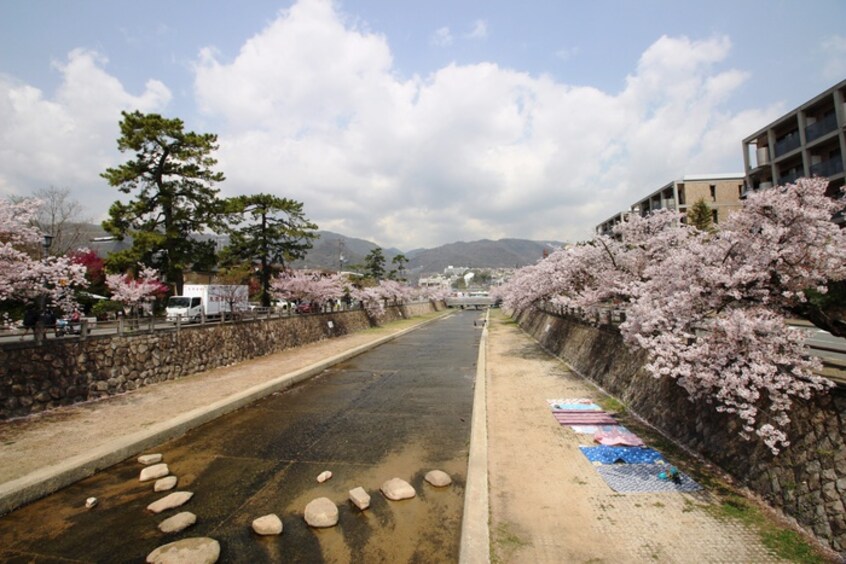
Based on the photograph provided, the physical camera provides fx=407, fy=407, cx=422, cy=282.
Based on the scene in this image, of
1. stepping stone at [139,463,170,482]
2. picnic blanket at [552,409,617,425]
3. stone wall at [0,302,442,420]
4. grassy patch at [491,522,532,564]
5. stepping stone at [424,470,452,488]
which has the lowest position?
stepping stone at [424,470,452,488]

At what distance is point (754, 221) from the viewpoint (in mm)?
7105

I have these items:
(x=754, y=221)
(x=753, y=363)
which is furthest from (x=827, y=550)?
(x=754, y=221)

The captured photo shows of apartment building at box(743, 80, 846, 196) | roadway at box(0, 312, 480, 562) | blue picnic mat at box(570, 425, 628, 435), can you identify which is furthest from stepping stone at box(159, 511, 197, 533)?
apartment building at box(743, 80, 846, 196)

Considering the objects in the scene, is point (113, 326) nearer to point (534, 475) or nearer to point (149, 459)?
point (149, 459)

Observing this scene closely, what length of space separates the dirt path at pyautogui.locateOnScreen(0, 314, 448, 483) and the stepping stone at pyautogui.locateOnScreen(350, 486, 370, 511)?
20.5 feet

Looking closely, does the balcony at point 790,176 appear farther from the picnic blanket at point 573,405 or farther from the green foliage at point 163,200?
the green foliage at point 163,200

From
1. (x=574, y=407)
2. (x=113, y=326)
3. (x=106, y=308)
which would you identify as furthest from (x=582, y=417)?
(x=106, y=308)

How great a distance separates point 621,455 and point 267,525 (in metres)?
6.72

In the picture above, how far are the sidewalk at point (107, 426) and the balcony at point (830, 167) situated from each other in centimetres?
3662

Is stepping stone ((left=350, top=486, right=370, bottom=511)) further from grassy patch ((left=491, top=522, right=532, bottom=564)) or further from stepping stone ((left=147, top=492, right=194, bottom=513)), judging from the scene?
stepping stone ((left=147, top=492, right=194, bottom=513))

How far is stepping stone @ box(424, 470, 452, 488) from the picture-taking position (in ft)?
26.5

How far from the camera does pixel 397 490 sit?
24.9 ft

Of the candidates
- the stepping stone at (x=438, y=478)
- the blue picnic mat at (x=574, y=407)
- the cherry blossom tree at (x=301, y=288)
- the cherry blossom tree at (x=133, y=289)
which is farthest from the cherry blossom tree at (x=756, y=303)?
the cherry blossom tree at (x=301, y=288)

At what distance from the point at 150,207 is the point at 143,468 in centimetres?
1840
